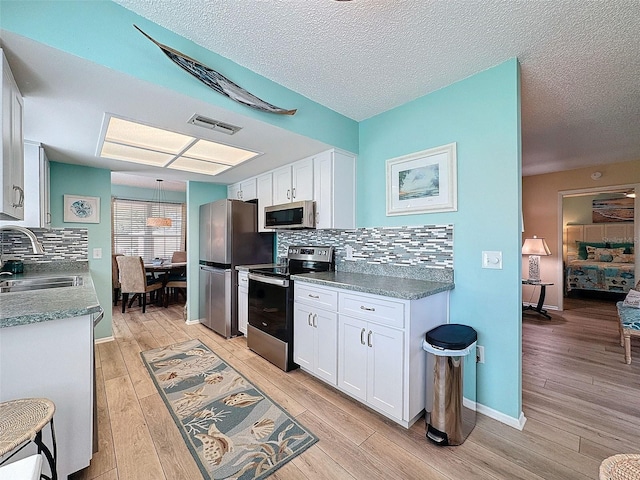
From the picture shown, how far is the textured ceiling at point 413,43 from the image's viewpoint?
1.50m

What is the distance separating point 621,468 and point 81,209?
15.0ft

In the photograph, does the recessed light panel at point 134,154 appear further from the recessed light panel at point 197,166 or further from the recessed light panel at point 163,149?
the recessed light panel at point 197,166

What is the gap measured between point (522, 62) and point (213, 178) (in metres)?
3.68

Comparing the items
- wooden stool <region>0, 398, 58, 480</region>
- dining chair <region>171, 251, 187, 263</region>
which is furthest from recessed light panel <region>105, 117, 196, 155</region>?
dining chair <region>171, 251, 187, 263</region>

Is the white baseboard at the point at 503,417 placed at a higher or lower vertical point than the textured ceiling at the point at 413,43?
lower

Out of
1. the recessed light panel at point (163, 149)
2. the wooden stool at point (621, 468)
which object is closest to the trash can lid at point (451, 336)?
the wooden stool at point (621, 468)

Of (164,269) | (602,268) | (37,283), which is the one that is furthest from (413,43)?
(602,268)

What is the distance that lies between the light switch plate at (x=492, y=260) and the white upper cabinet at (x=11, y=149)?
9.21ft

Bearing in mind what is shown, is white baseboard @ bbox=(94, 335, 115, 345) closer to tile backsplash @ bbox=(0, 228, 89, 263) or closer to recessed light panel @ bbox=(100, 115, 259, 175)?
tile backsplash @ bbox=(0, 228, 89, 263)

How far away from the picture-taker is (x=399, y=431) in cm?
184

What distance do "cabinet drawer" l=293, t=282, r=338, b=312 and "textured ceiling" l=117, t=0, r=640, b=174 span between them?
168 centimetres

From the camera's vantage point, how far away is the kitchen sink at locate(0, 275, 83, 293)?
232 centimetres

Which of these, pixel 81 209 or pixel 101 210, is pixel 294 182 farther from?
pixel 81 209

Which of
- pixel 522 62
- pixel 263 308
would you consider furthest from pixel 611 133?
pixel 263 308
